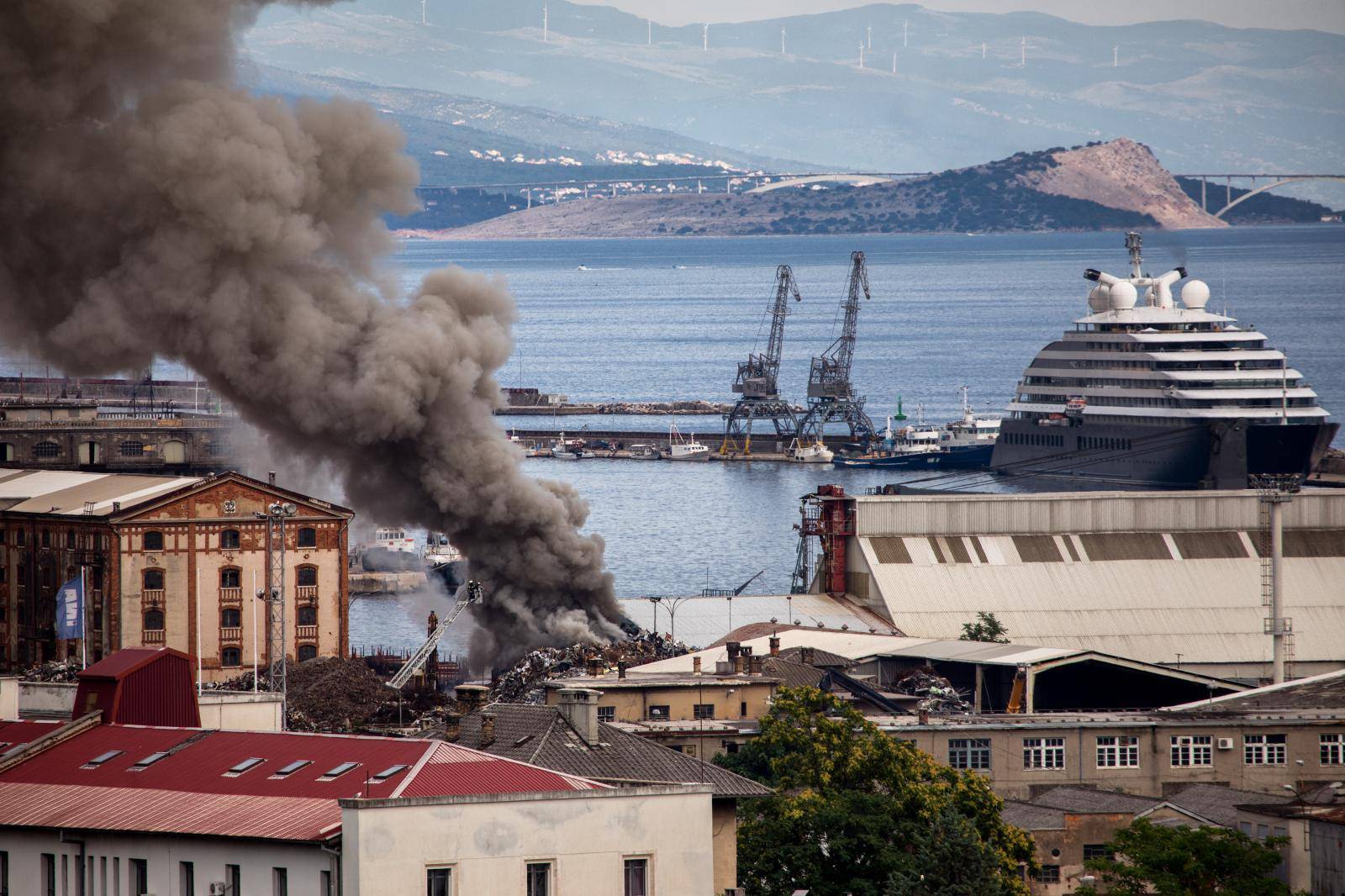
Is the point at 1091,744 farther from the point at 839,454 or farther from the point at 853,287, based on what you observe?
the point at 853,287

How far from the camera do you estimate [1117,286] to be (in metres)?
108

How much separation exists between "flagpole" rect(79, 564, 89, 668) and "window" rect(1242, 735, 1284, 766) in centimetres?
2182

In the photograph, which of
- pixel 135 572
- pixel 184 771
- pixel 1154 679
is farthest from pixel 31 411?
pixel 184 771

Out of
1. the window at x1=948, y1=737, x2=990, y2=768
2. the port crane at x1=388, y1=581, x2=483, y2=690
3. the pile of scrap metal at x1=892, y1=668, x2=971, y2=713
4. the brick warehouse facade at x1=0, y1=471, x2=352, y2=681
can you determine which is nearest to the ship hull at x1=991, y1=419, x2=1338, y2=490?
the port crane at x1=388, y1=581, x2=483, y2=690

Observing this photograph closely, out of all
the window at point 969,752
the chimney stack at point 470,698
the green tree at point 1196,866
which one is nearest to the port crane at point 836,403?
the window at point 969,752

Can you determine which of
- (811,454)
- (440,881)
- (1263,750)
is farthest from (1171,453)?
(440,881)

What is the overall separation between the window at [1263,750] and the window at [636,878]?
20396mm

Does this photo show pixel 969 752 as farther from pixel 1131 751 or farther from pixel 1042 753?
pixel 1131 751

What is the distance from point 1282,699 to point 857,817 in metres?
16.2

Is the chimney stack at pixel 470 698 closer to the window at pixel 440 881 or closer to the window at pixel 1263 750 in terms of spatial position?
the window at pixel 440 881

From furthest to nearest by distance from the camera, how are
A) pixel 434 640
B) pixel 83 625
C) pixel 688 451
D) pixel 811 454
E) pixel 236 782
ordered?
pixel 688 451 → pixel 811 454 → pixel 434 640 → pixel 83 625 → pixel 236 782

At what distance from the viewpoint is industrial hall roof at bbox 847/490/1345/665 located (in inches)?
2126

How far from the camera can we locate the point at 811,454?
131750 millimetres

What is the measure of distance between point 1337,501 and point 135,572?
90.4ft
